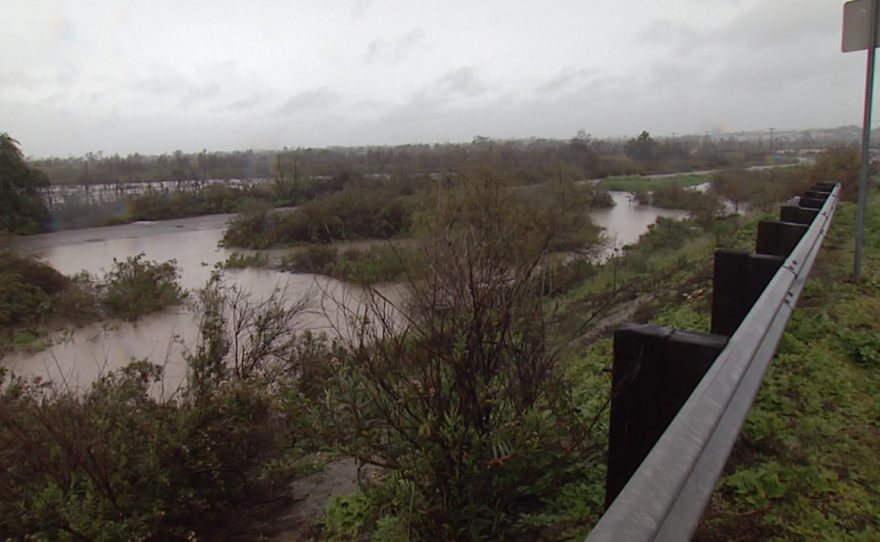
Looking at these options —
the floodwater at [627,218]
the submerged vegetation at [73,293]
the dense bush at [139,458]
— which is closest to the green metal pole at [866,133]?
the dense bush at [139,458]

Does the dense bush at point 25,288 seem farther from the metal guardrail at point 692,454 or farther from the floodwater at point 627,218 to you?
the floodwater at point 627,218

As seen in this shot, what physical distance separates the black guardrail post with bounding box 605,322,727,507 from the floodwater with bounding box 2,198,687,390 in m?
2.42

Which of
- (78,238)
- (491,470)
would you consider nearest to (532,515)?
(491,470)

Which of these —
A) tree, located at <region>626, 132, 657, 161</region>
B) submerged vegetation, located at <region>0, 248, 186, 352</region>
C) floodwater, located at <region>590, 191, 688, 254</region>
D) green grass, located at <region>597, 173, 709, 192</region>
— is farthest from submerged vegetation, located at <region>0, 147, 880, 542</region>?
tree, located at <region>626, 132, 657, 161</region>

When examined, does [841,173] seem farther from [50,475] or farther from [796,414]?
[50,475]

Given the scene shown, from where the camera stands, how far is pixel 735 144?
122 metres

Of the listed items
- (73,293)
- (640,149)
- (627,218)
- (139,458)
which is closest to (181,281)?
(73,293)

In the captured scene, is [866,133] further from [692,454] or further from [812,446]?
[692,454]

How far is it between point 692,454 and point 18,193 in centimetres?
3525

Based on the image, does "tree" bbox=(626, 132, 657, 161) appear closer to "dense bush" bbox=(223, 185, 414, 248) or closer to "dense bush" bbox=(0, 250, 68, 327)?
"dense bush" bbox=(223, 185, 414, 248)

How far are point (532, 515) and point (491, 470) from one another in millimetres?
294

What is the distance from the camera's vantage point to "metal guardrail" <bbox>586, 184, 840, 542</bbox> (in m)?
1.01

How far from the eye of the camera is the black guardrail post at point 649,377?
1759 millimetres

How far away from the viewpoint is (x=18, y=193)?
29.6 m
